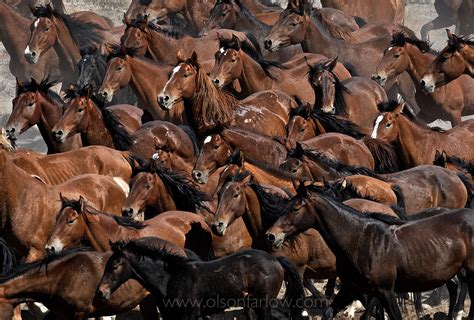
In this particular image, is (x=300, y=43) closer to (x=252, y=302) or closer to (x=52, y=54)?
(x=52, y=54)

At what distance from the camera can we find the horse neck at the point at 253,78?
570 inches

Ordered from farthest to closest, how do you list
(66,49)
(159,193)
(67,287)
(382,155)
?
(66,49), (382,155), (159,193), (67,287)

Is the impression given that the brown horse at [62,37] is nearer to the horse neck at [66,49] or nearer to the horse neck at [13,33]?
the horse neck at [66,49]

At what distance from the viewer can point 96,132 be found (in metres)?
13.0

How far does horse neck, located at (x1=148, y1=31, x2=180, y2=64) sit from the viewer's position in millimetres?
15617

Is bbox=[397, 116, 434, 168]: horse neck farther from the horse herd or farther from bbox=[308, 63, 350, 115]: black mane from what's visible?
bbox=[308, 63, 350, 115]: black mane

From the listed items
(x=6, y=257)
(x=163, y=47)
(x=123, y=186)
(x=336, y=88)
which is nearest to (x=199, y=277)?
(x=6, y=257)

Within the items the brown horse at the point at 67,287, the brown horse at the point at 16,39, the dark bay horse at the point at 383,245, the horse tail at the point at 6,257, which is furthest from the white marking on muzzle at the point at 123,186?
the brown horse at the point at 16,39

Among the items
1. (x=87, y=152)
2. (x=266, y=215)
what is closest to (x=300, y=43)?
(x=87, y=152)

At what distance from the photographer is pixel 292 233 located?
9438mm

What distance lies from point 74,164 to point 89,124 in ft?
3.31

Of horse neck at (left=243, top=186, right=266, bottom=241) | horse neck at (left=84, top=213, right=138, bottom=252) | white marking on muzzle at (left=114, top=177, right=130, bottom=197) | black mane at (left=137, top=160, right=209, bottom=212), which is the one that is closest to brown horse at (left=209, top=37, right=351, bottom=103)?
white marking on muzzle at (left=114, top=177, right=130, bottom=197)

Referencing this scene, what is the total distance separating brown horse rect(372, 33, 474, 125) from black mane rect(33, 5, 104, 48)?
13.4 feet

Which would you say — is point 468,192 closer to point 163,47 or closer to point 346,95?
point 346,95
